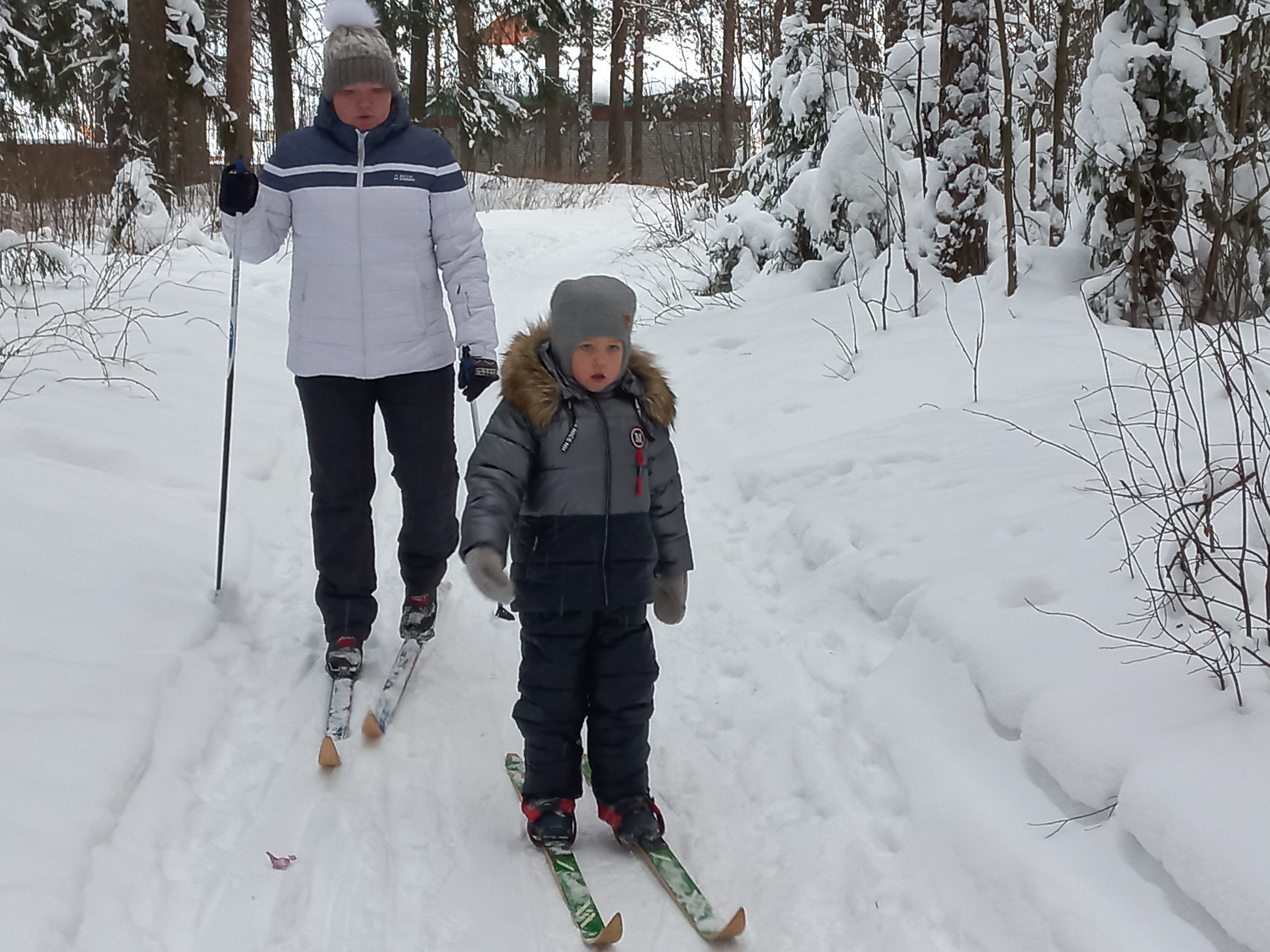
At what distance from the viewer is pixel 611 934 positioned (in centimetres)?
227

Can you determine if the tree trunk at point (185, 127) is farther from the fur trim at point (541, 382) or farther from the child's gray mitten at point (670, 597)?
the child's gray mitten at point (670, 597)

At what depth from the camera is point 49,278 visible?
7172mm

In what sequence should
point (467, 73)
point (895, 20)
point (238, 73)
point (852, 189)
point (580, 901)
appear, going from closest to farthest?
point (580, 901) < point (852, 189) < point (895, 20) < point (238, 73) < point (467, 73)

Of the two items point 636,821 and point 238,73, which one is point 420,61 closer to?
point 238,73

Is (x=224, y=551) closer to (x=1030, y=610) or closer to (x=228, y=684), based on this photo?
(x=228, y=684)

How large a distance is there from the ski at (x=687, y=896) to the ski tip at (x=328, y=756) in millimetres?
925

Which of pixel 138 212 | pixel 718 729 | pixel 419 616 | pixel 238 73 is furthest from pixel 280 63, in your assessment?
pixel 718 729

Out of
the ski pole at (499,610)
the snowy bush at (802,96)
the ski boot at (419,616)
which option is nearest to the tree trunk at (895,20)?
the snowy bush at (802,96)

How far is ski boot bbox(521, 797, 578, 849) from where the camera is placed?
2.63 m

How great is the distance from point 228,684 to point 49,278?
5.16m

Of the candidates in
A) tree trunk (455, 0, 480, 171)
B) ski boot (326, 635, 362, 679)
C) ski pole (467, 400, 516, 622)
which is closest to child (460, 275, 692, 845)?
ski pole (467, 400, 516, 622)

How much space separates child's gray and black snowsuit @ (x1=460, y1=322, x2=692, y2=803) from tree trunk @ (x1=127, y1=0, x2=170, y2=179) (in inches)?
→ 422

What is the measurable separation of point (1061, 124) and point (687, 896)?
7404 millimetres

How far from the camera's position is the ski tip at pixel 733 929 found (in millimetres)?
2285
